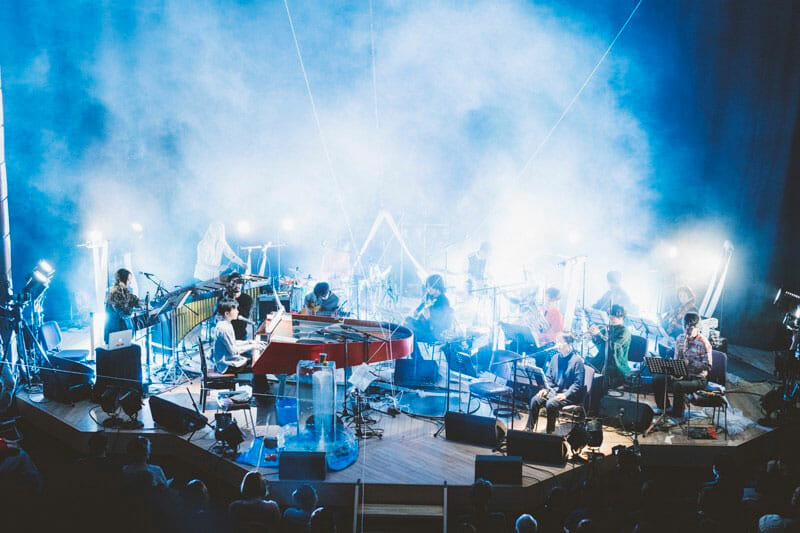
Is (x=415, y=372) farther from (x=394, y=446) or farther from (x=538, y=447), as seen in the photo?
(x=538, y=447)

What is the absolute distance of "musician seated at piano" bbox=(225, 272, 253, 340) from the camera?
8.59 meters

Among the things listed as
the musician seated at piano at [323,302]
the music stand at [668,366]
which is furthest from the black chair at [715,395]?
the musician seated at piano at [323,302]

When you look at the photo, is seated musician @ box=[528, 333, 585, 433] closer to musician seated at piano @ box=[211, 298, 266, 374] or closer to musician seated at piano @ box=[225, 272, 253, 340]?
musician seated at piano @ box=[211, 298, 266, 374]

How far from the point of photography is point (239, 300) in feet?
30.0

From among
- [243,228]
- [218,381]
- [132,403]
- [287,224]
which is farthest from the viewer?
[243,228]

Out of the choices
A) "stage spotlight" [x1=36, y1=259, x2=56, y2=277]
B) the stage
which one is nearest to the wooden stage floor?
the stage

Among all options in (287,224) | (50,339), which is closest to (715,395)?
(50,339)

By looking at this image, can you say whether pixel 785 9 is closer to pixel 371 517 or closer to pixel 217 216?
pixel 371 517

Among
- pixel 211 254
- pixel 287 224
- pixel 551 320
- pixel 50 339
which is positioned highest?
pixel 287 224

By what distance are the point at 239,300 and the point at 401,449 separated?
14.0 feet

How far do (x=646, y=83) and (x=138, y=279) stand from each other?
1214cm

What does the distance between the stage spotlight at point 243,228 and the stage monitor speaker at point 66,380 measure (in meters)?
7.14

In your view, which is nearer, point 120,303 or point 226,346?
point 226,346

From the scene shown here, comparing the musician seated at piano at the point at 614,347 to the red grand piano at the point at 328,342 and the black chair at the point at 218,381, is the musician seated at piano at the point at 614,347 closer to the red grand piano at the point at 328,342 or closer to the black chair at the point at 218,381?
the red grand piano at the point at 328,342
